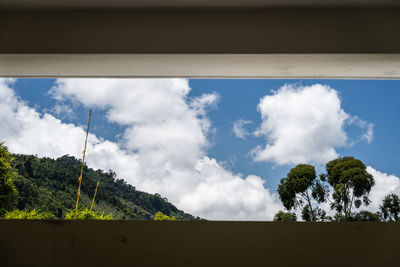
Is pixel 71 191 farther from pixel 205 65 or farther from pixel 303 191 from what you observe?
pixel 303 191

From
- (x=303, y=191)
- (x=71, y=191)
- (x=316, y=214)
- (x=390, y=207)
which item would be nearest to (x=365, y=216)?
(x=390, y=207)

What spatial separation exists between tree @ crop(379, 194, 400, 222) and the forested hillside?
4.78 feet

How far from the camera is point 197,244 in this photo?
35.8 inches

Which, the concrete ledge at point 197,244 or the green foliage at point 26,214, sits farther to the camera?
the green foliage at point 26,214

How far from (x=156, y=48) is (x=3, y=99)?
1.73m

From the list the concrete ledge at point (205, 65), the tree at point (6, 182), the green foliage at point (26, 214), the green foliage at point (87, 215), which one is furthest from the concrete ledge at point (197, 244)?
the tree at point (6, 182)

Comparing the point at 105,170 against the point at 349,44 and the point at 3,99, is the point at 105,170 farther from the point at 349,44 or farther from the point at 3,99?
the point at 349,44

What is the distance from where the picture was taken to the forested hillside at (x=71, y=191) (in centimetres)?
244

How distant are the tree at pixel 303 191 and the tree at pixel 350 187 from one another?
4.0 inches

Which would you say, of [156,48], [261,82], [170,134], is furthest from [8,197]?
[261,82]

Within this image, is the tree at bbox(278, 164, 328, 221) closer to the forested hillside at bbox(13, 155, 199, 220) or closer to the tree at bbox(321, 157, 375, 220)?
the tree at bbox(321, 157, 375, 220)

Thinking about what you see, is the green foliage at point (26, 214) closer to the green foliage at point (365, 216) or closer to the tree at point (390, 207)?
the green foliage at point (365, 216)

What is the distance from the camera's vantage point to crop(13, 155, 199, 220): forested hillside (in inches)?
96.0

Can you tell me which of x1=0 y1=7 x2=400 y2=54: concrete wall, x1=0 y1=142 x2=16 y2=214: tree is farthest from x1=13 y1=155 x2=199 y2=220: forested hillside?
x1=0 y1=7 x2=400 y2=54: concrete wall
